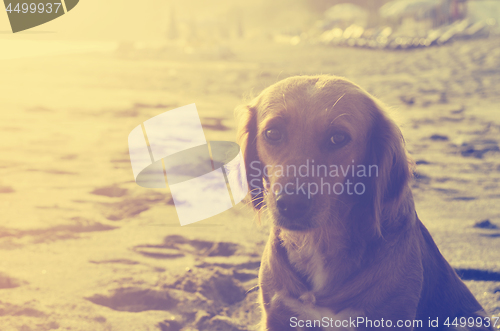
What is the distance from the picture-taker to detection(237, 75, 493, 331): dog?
2.35m

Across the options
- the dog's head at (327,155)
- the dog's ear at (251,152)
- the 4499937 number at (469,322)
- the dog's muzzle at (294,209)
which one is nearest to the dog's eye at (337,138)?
the dog's head at (327,155)

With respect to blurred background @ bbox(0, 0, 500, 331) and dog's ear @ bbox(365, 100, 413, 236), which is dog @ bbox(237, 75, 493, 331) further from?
blurred background @ bbox(0, 0, 500, 331)

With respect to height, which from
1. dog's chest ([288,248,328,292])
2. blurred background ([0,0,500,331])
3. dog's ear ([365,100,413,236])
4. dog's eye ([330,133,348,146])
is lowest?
blurred background ([0,0,500,331])

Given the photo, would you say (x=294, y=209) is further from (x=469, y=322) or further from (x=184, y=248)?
(x=184, y=248)

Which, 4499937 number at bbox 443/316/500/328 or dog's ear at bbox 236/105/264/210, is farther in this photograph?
dog's ear at bbox 236/105/264/210

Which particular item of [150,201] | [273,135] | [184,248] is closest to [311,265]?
[273,135]

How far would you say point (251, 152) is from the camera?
2.97 metres

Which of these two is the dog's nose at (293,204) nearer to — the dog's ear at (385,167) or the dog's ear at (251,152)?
the dog's ear at (385,167)

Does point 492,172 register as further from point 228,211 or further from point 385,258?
point 385,258

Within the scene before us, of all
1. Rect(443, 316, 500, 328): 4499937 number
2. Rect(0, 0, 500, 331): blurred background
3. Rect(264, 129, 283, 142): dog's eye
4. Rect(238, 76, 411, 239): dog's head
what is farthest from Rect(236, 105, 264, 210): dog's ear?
Rect(443, 316, 500, 328): 4499937 number

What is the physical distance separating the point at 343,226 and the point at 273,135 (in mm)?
666

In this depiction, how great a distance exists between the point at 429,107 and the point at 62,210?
803 centimetres

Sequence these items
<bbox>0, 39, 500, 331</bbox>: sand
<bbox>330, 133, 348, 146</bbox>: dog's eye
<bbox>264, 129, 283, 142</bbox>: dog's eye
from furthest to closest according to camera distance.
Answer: <bbox>0, 39, 500, 331</bbox>: sand, <bbox>264, 129, 283, 142</bbox>: dog's eye, <bbox>330, 133, 348, 146</bbox>: dog's eye

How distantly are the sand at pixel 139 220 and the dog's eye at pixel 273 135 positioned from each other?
0.80 metres
